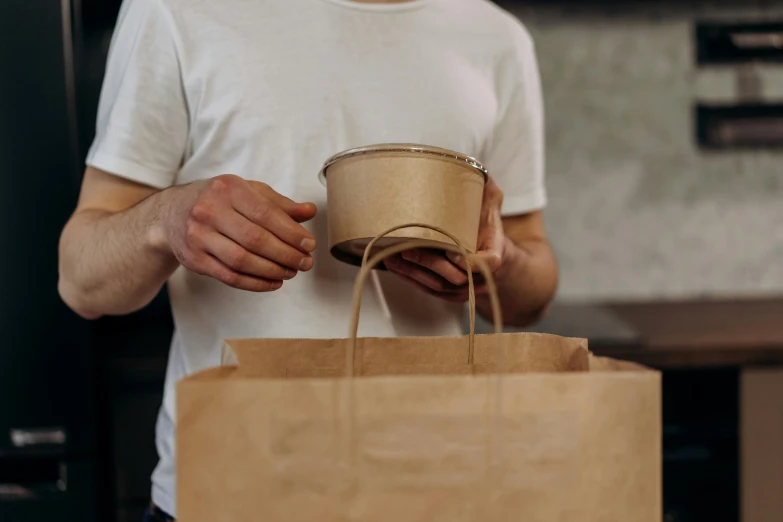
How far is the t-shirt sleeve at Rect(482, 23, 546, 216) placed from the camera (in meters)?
0.96

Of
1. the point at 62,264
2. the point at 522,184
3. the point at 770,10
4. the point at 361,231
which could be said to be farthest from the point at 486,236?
the point at 770,10

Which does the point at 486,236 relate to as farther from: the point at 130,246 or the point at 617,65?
the point at 617,65

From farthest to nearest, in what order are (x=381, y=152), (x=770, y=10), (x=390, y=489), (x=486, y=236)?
(x=770, y=10) → (x=486, y=236) → (x=381, y=152) → (x=390, y=489)

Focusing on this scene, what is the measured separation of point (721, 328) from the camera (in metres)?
1.54

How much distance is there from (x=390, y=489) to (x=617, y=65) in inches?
69.9

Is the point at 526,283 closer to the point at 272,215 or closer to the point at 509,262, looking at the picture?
the point at 509,262

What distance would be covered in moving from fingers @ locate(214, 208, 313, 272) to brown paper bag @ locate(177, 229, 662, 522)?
16 cm

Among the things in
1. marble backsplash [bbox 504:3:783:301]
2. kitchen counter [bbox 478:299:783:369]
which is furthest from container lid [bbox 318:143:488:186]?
marble backsplash [bbox 504:3:783:301]

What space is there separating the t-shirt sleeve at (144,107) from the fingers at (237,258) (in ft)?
0.81

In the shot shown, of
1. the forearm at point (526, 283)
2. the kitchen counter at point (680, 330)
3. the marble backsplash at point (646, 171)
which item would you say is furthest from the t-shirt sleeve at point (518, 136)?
the marble backsplash at point (646, 171)

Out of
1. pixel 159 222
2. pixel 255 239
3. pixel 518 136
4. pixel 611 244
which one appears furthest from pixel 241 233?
pixel 611 244

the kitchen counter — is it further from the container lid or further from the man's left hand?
the container lid

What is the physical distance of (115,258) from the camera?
2.45ft

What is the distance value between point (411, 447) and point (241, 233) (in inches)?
9.5
